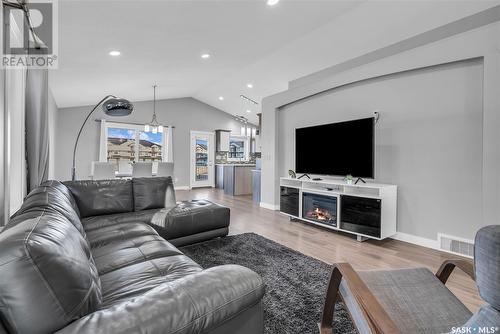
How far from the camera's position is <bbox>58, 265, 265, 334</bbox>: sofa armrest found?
0.74 meters

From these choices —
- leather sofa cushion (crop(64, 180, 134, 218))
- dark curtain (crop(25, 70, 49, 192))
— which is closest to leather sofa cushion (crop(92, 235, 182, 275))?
leather sofa cushion (crop(64, 180, 134, 218))

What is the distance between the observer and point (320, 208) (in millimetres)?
3916

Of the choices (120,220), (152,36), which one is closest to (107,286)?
(120,220)

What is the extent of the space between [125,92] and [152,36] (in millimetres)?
3528

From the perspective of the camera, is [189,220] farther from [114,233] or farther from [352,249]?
[352,249]

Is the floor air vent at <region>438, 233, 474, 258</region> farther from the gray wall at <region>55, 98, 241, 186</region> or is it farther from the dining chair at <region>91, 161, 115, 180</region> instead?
the gray wall at <region>55, 98, 241, 186</region>

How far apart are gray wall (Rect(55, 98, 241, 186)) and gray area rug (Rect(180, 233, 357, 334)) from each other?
5.60m

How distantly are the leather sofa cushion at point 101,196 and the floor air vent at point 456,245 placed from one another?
3818 mm

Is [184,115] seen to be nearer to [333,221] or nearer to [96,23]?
[96,23]

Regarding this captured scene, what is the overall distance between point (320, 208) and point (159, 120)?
241 inches

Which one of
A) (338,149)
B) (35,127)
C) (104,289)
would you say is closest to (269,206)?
(338,149)

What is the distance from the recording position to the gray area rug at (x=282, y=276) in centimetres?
163

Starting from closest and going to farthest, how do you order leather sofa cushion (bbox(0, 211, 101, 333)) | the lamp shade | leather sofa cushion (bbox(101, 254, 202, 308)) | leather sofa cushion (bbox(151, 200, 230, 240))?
leather sofa cushion (bbox(0, 211, 101, 333)), leather sofa cushion (bbox(101, 254, 202, 308)), leather sofa cushion (bbox(151, 200, 230, 240)), the lamp shade

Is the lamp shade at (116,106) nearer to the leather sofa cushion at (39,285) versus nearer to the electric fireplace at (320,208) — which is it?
the leather sofa cushion at (39,285)
